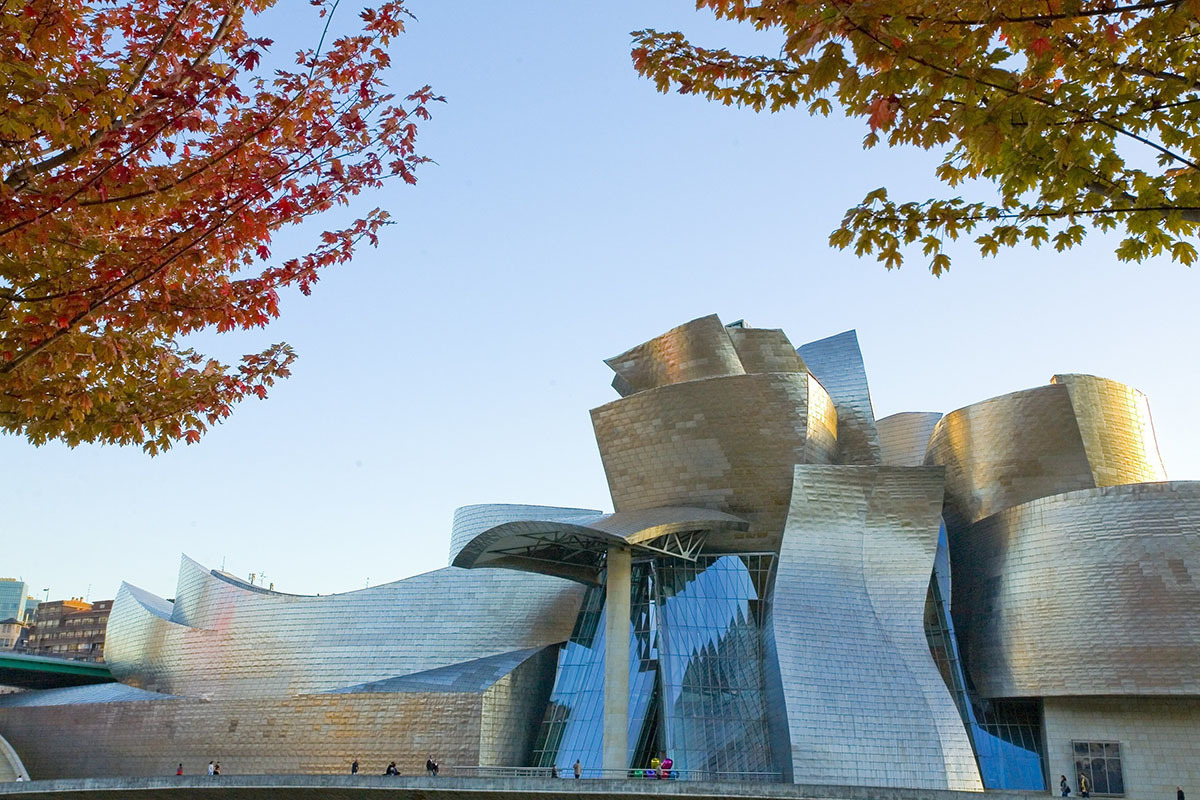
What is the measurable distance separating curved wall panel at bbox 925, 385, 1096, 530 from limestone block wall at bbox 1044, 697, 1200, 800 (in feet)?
23.6

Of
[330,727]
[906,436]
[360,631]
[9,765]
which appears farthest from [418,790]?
[906,436]

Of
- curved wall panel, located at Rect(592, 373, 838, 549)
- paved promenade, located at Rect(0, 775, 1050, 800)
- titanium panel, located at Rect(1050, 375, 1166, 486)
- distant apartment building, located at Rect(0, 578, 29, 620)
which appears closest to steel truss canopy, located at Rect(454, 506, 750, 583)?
curved wall panel, located at Rect(592, 373, 838, 549)

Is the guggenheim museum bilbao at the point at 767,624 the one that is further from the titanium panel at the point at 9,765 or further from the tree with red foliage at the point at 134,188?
the tree with red foliage at the point at 134,188

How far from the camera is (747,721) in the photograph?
26828 mm

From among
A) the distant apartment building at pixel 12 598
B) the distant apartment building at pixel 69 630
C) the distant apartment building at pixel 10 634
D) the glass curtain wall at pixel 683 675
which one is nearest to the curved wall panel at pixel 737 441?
the glass curtain wall at pixel 683 675

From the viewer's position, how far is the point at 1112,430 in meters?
33.4

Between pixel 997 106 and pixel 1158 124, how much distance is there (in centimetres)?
156

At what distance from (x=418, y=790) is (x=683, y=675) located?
7.70m

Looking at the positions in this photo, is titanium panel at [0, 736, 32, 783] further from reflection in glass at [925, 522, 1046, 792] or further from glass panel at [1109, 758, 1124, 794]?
glass panel at [1109, 758, 1124, 794]

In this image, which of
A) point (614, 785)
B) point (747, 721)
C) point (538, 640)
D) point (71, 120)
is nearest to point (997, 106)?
point (71, 120)

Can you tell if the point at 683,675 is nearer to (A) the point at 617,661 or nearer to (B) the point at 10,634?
(A) the point at 617,661

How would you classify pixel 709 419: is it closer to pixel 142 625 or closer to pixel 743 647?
pixel 743 647

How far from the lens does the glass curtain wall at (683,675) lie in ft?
86.7

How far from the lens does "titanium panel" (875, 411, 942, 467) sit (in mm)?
39438
